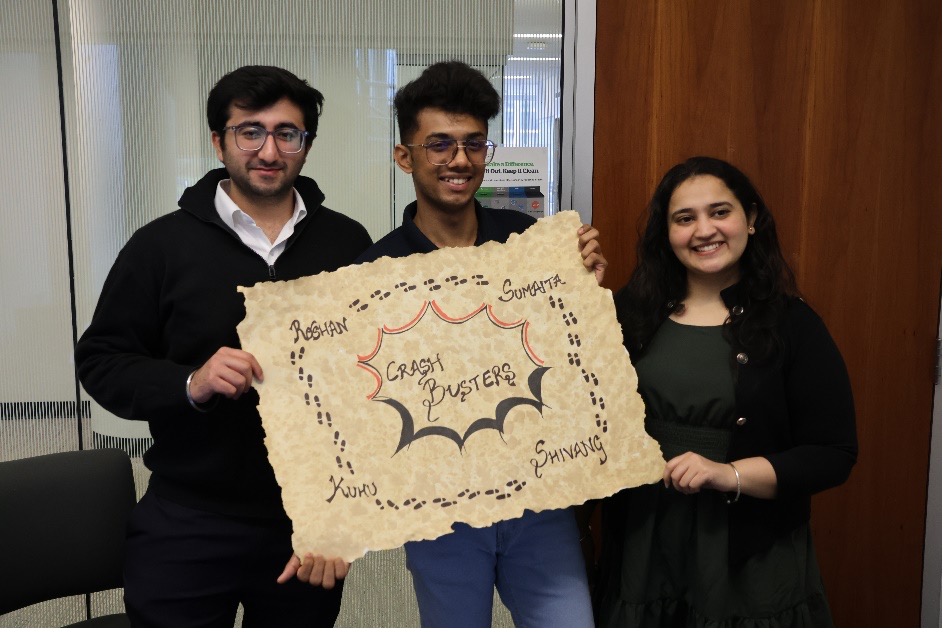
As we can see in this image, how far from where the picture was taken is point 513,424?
130 cm

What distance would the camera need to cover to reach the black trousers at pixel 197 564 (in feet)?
4.72

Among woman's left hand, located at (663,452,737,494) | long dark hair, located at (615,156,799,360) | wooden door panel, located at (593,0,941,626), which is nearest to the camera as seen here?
woman's left hand, located at (663,452,737,494)

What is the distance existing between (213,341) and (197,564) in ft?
1.42

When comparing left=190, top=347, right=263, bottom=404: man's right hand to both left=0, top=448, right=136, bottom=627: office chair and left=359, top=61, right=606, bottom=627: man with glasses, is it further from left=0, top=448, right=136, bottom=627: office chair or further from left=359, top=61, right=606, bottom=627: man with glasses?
left=0, top=448, right=136, bottom=627: office chair

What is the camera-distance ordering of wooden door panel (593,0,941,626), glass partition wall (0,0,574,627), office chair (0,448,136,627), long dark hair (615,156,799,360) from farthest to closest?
wooden door panel (593,0,941,626), glass partition wall (0,0,574,627), office chair (0,448,136,627), long dark hair (615,156,799,360)

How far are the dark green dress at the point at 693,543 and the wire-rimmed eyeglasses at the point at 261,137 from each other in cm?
77

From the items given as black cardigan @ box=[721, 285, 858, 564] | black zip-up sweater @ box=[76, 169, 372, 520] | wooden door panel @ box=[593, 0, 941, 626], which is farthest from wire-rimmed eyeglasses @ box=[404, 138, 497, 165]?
wooden door panel @ box=[593, 0, 941, 626]

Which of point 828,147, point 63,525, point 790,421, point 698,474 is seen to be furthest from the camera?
point 828,147

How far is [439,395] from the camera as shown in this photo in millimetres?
1298

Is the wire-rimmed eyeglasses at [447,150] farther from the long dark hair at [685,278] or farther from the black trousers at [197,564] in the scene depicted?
the black trousers at [197,564]

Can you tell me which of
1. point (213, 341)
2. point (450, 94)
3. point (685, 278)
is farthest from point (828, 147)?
point (213, 341)

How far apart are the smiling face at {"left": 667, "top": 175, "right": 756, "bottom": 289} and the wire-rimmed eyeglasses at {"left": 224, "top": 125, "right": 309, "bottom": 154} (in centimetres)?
72

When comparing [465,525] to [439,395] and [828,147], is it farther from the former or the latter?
[828,147]

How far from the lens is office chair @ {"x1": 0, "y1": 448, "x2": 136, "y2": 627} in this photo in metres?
1.57
